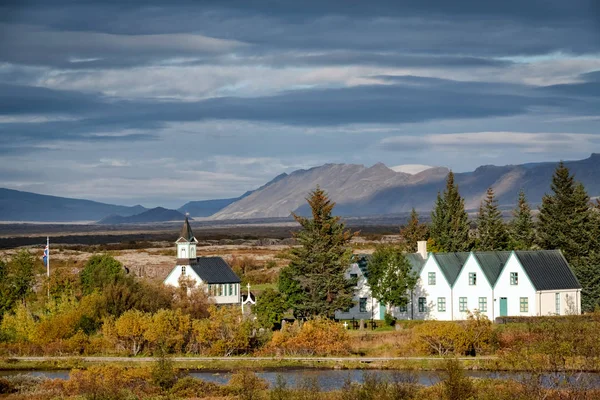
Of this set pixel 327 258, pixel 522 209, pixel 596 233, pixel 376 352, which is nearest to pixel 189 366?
pixel 376 352

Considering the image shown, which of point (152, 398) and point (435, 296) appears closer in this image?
point (152, 398)

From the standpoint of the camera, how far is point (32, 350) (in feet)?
212

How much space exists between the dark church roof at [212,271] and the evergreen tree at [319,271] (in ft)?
35.4

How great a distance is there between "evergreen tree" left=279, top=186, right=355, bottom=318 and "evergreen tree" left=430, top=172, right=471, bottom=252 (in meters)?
18.3

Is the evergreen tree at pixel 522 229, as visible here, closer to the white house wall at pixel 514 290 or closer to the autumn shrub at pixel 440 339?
the white house wall at pixel 514 290

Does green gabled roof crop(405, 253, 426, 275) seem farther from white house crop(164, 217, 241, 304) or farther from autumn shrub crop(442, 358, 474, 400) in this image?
autumn shrub crop(442, 358, 474, 400)

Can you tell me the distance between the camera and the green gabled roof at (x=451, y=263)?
3049 inches

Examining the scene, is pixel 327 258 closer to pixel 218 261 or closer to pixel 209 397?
pixel 218 261

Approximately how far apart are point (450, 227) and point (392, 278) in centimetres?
1860

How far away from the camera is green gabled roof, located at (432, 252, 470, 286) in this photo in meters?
77.4

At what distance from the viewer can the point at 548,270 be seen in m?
76.1

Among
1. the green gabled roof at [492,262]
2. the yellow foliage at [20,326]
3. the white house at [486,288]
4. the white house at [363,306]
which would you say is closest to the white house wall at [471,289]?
the white house at [486,288]

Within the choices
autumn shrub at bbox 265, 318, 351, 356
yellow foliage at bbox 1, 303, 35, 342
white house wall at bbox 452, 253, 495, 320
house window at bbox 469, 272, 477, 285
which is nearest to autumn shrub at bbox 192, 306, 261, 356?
autumn shrub at bbox 265, 318, 351, 356

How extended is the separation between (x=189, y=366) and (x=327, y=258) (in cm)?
1826
